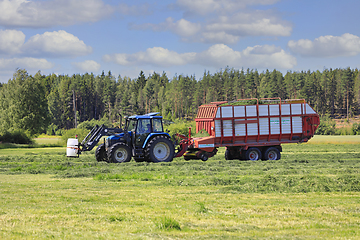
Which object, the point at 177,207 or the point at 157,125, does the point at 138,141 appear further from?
the point at 177,207

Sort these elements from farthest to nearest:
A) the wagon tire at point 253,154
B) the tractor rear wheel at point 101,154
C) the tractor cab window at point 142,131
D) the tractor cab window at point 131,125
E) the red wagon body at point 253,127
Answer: the wagon tire at point 253,154 < the red wagon body at point 253,127 < the tractor rear wheel at point 101,154 < the tractor cab window at point 131,125 < the tractor cab window at point 142,131

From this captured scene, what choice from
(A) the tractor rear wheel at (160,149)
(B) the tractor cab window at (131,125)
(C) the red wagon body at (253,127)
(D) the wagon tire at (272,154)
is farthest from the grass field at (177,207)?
(D) the wagon tire at (272,154)

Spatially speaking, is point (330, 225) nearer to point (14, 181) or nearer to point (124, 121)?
point (14, 181)

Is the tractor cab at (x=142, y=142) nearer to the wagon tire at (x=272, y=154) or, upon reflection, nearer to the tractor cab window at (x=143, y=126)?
the tractor cab window at (x=143, y=126)

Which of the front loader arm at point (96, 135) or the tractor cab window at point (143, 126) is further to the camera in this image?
the front loader arm at point (96, 135)

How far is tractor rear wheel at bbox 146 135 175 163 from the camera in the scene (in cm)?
2220

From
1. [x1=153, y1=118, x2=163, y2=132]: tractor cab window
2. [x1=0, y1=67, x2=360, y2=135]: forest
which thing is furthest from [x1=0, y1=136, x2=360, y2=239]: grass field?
[x1=0, y1=67, x2=360, y2=135]: forest

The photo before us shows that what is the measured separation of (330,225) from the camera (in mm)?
8023

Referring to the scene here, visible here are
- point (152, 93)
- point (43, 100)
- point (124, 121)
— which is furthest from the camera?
point (152, 93)

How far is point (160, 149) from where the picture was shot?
74.6ft

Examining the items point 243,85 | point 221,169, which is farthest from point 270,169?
point 243,85

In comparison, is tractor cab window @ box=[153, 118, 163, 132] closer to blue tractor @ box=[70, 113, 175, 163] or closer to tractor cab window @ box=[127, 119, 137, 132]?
blue tractor @ box=[70, 113, 175, 163]

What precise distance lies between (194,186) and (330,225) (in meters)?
6.23

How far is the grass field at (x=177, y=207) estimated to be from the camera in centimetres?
746
